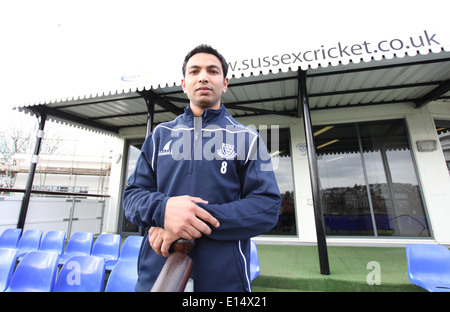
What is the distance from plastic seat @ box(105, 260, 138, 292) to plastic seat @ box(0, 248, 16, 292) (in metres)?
1.39

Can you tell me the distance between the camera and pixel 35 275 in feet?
6.63

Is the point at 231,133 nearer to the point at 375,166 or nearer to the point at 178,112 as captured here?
the point at 178,112

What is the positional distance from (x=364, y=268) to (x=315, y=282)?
1.02 m

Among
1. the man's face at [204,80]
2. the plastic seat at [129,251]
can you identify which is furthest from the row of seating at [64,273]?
the man's face at [204,80]

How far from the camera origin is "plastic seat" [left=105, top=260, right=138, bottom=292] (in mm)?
1859

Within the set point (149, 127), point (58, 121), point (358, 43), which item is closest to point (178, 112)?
point (149, 127)

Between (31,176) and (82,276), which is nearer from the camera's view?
(82,276)

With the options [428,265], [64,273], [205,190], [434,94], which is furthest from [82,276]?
[434,94]

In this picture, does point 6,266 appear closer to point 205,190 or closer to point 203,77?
point 205,190

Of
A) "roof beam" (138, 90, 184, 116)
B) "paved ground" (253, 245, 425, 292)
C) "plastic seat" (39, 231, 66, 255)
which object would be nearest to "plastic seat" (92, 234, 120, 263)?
"plastic seat" (39, 231, 66, 255)

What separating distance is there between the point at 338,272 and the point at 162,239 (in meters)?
3.37

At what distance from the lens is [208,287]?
0.74 metres

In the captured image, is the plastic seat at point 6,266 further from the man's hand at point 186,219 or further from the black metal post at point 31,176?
the black metal post at point 31,176

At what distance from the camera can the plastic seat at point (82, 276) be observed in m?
1.91
